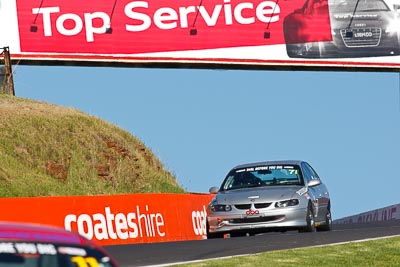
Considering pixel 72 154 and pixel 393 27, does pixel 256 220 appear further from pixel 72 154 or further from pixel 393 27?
pixel 393 27

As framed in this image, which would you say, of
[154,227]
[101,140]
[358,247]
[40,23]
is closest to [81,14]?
[40,23]

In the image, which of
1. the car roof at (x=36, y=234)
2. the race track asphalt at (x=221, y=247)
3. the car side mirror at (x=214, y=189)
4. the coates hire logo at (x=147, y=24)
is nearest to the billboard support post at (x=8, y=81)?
the coates hire logo at (x=147, y=24)

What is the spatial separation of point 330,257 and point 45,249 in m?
9.87

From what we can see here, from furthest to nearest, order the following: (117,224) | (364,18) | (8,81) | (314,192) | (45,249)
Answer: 1. (364,18)
2. (8,81)
3. (117,224)
4. (314,192)
5. (45,249)

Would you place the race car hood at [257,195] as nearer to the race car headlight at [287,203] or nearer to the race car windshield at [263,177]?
the race car headlight at [287,203]

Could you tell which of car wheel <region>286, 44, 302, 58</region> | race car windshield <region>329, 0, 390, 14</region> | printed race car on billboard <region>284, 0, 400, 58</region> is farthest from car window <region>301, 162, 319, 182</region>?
race car windshield <region>329, 0, 390, 14</region>

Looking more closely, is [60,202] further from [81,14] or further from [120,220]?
[81,14]

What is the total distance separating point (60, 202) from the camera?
794 inches

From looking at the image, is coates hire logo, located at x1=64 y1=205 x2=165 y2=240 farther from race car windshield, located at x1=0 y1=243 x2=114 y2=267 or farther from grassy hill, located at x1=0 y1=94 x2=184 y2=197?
race car windshield, located at x1=0 y1=243 x2=114 y2=267

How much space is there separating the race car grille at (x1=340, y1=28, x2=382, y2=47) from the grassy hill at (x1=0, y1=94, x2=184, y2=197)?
12128mm

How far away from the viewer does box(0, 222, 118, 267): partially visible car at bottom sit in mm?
4836

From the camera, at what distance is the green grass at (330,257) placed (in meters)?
13.7

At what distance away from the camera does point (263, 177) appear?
814 inches

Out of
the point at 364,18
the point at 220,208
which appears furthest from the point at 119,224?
the point at 364,18
